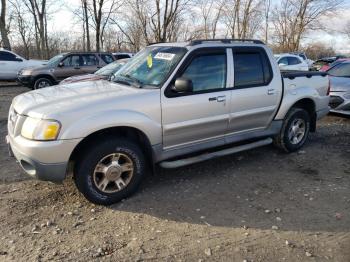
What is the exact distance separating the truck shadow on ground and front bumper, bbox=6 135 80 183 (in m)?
0.83

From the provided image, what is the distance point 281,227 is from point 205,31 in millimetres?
39500

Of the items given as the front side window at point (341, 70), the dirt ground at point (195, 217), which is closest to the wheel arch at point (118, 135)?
the dirt ground at point (195, 217)

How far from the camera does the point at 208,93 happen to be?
462 centimetres

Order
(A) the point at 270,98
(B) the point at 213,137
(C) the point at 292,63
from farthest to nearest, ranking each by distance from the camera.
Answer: (C) the point at 292,63, (A) the point at 270,98, (B) the point at 213,137

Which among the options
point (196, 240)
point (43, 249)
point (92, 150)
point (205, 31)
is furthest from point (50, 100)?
point (205, 31)

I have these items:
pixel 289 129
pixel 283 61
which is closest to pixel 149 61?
pixel 289 129

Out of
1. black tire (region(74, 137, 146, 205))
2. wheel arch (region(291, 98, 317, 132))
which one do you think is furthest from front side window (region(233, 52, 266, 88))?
black tire (region(74, 137, 146, 205))

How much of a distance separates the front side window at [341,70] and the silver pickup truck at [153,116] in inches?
186

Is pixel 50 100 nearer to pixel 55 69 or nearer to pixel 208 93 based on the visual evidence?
pixel 208 93

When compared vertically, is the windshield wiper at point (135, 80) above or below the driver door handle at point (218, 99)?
above

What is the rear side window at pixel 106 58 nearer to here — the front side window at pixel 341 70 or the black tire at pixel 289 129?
the front side window at pixel 341 70

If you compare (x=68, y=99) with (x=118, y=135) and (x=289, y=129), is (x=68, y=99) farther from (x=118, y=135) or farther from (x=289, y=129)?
(x=289, y=129)

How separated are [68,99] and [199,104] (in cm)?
162

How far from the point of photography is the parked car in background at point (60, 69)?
13.7 m
